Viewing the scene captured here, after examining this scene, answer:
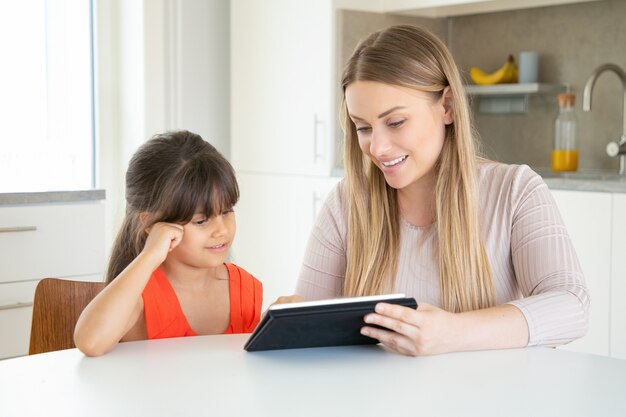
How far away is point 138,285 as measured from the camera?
1528 mm

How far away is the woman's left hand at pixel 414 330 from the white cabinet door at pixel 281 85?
7.48 feet

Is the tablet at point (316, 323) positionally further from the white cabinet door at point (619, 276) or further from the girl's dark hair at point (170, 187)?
the white cabinet door at point (619, 276)

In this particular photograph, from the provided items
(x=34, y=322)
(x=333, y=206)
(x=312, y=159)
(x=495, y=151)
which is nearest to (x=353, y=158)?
(x=333, y=206)

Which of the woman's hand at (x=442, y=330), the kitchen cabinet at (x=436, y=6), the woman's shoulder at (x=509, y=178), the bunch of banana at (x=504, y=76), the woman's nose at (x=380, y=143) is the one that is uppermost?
the kitchen cabinet at (x=436, y=6)

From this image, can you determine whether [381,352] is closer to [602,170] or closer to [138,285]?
[138,285]

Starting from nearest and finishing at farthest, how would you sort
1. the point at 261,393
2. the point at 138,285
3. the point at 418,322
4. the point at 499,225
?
the point at 261,393 < the point at 418,322 < the point at 138,285 < the point at 499,225

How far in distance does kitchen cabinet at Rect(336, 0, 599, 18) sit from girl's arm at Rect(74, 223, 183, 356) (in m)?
2.07

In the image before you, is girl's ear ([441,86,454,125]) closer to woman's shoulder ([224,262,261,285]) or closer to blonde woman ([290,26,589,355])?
blonde woman ([290,26,589,355])

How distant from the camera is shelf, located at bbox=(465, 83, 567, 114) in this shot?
3.49m

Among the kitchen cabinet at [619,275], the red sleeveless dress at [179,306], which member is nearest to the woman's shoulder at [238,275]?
the red sleeveless dress at [179,306]

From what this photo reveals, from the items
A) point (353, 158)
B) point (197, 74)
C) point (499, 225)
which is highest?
point (197, 74)

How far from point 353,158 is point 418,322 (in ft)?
1.74

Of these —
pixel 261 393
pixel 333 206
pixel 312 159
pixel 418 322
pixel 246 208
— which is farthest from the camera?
pixel 246 208

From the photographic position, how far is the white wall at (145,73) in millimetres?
3881
